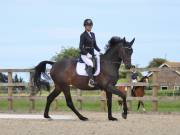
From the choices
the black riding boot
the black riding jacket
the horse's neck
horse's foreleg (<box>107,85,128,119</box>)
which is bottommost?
horse's foreleg (<box>107,85,128,119</box>)

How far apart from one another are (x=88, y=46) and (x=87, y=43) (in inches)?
3.4

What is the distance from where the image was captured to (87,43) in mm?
15680

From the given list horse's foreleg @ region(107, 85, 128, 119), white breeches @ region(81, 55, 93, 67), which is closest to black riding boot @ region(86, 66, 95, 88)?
white breeches @ region(81, 55, 93, 67)

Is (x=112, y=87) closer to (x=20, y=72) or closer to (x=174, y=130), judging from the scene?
(x=174, y=130)

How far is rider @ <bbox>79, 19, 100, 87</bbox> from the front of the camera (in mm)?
15642

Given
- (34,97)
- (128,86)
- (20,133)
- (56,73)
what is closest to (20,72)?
(34,97)

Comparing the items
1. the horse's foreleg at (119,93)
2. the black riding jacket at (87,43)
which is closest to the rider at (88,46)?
the black riding jacket at (87,43)

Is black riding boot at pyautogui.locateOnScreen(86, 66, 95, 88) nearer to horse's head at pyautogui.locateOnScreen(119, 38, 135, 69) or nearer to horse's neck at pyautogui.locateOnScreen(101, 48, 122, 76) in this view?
horse's neck at pyautogui.locateOnScreen(101, 48, 122, 76)

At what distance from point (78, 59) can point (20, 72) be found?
653 cm

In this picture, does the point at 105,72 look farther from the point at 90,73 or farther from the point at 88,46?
the point at 88,46

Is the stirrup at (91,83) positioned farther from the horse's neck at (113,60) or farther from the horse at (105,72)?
the horse's neck at (113,60)

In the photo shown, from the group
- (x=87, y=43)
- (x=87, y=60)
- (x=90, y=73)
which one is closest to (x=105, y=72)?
(x=90, y=73)

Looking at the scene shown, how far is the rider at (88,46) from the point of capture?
616 inches

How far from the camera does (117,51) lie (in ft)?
52.5
